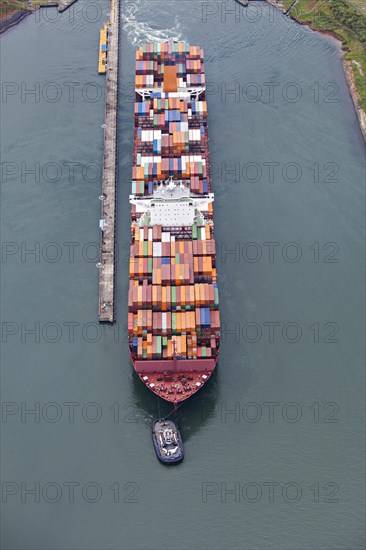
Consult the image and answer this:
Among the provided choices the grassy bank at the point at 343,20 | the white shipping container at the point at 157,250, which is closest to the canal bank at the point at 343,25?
the grassy bank at the point at 343,20

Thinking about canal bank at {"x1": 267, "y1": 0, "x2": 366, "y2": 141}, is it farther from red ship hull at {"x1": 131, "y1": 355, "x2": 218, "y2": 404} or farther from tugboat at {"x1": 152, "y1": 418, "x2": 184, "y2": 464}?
tugboat at {"x1": 152, "y1": 418, "x2": 184, "y2": 464}

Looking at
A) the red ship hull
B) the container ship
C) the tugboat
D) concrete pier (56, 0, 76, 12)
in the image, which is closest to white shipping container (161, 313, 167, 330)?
the container ship

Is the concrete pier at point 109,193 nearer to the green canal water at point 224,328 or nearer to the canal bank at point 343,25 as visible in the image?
the green canal water at point 224,328

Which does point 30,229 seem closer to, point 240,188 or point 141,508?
point 240,188

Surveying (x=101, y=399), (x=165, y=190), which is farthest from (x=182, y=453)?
(x=165, y=190)

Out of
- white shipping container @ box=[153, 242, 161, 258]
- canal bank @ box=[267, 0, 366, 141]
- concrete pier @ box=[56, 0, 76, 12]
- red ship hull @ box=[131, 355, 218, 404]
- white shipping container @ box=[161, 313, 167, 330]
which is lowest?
red ship hull @ box=[131, 355, 218, 404]

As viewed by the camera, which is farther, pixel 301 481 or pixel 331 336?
pixel 331 336
